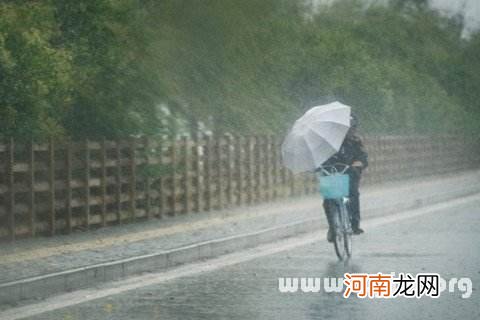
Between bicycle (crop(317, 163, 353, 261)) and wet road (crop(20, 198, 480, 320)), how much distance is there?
0.26 m

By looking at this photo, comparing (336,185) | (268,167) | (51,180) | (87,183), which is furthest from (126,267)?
(268,167)

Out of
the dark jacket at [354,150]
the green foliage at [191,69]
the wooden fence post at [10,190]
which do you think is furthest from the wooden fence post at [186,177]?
the dark jacket at [354,150]

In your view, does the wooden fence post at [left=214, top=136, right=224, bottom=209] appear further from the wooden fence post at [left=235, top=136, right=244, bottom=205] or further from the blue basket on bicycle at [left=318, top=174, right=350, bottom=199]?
the blue basket on bicycle at [left=318, top=174, right=350, bottom=199]

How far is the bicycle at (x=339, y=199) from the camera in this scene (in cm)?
1574

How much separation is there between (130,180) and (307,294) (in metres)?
9.69

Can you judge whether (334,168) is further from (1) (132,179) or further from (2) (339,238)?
(1) (132,179)

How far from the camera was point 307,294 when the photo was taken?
41.6 feet

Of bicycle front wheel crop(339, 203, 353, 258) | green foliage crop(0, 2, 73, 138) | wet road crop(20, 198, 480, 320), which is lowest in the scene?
wet road crop(20, 198, 480, 320)

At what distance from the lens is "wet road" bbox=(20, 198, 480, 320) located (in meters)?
11.4

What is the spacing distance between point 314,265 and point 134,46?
808cm

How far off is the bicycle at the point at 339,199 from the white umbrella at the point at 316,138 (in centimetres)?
22

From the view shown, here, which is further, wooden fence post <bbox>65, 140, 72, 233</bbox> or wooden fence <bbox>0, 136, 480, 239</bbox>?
wooden fence post <bbox>65, 140, 72, 233</bbox>

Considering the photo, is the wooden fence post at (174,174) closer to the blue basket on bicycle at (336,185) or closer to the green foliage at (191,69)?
the green foliage at (191,69)

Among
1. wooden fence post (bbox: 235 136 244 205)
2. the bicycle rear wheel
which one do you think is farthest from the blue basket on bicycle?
wooden fence post (bbox: 235 136 244 205)
